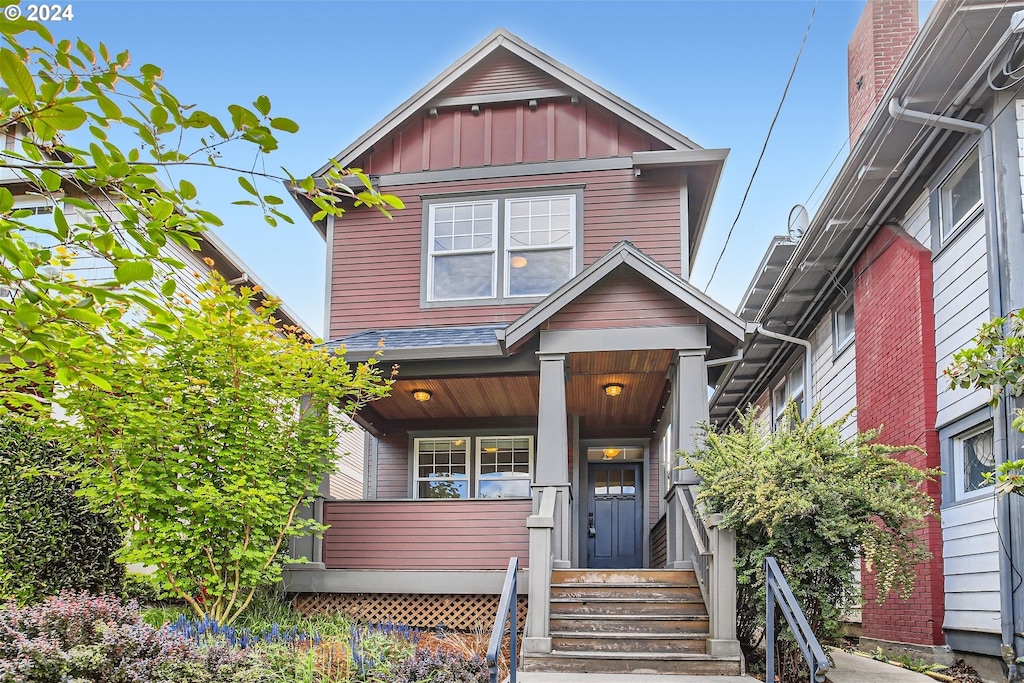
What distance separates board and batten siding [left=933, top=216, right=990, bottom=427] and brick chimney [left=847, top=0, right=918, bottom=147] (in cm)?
361

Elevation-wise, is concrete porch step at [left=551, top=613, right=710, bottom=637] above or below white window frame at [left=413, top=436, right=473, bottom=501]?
below

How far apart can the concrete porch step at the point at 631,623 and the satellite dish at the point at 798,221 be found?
6.58 m

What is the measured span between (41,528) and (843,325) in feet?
34.1

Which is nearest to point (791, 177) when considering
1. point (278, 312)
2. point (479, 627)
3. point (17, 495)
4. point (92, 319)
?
point (278, 312)

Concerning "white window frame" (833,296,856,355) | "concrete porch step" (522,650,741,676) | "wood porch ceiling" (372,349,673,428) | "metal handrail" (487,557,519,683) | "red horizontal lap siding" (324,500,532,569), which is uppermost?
"white window frame" (833,296,856,355)

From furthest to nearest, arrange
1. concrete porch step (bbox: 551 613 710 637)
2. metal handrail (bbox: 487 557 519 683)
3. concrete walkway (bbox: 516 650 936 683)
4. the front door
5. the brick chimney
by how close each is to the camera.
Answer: the front door
the brick chimney
concrete porch step (bbox: 551 613 710 637)
concrete walkway (bbox: 516 650 936 683)
metal handrail (bbox: 487 557 519 683)

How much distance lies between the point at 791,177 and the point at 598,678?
23345 mm

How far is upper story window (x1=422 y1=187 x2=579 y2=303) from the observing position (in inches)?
473

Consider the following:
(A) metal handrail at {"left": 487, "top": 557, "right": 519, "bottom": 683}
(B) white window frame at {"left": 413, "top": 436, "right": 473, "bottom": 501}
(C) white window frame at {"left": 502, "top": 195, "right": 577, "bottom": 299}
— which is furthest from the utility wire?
(A) metal handrail at {"left": 487, "top": 557, "right": 519, "bottom": 683}

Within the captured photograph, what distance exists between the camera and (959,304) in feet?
28.6

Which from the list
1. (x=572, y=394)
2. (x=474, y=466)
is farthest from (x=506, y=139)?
(x=474, y=466)

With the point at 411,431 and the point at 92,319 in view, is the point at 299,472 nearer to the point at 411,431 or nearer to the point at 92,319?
the point at 411,431

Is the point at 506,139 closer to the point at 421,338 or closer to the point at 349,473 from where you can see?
the point at 421,338

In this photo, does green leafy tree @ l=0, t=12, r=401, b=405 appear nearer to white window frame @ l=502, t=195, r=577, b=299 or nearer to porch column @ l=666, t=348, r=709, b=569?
porch column @ l=666, t=348, r=709, b=569
